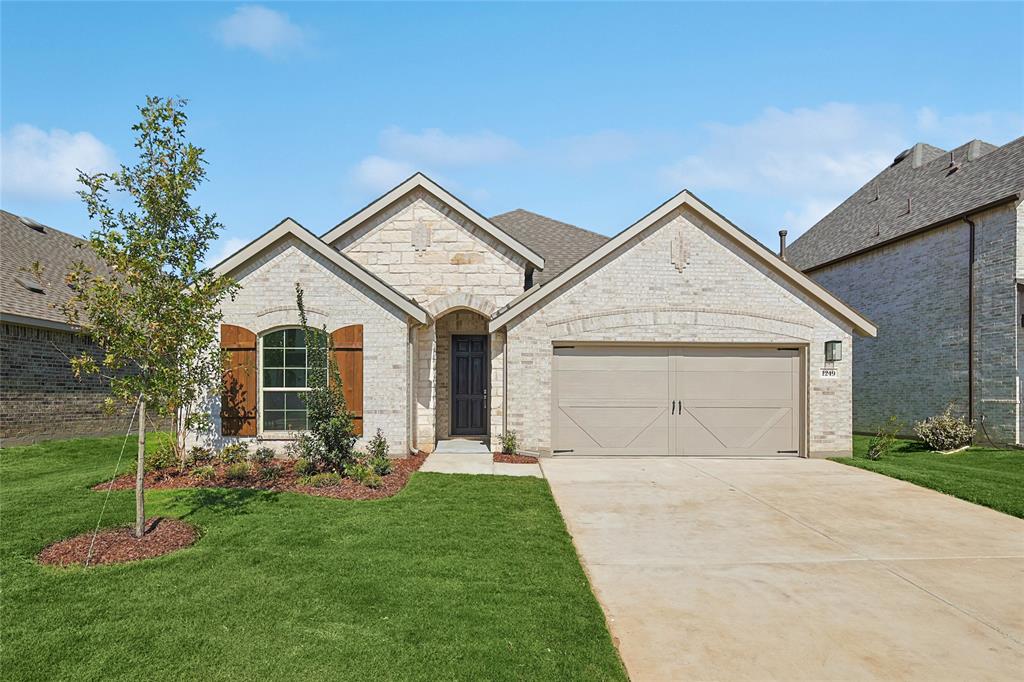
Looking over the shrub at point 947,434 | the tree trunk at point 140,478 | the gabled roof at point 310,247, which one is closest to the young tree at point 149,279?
the tree trunk at point 140,478

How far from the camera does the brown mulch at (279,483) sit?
338 inches

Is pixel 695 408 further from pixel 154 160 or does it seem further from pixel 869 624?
pixel 154 160

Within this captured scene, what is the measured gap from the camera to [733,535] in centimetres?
684

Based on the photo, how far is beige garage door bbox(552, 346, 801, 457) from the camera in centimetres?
1261

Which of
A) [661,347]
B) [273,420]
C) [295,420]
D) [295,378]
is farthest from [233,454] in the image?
[661,347]

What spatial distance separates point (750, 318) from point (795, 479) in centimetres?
385

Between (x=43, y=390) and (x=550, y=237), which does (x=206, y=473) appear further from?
(x=550, y=237)

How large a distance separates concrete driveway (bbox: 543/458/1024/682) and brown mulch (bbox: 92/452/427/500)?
2.65 meters

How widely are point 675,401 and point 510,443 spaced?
3.74m

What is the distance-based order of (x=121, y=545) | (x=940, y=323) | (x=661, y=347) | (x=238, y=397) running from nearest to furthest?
(x=121, y=545), (x=238, y=397), (x=661, y=347), (x=940, y=323)

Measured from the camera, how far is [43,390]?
1348cm

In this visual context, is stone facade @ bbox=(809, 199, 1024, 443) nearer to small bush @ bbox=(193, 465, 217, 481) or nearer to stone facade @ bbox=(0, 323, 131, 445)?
small bush @ bbox=(193, 465, 217, 481)

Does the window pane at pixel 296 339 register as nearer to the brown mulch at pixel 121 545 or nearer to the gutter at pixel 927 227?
the brown mulch at pixel 121 545

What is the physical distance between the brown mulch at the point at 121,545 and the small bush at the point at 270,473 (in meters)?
2.54
